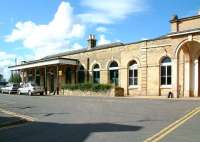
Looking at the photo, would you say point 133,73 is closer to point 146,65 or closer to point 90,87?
point 146,65

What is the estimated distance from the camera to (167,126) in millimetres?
13008

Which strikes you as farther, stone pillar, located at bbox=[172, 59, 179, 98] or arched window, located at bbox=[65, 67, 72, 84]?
arched window, located at bbox=[65, 67, 72, 84]

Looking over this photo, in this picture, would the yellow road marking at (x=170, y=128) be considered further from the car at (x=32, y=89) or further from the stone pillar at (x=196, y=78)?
the car at (x=32, y=89)

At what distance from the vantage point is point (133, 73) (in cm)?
4075

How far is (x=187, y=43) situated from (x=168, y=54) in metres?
3.49

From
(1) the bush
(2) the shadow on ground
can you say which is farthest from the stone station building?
(2) the shadow on ground

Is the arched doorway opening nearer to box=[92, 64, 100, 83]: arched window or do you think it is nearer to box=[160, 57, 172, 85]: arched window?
box=[160, 57, 172, 85]: arched window

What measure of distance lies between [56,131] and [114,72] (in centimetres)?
3142

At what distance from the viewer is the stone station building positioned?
1291 inches

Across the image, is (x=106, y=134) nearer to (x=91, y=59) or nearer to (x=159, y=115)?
(x=159, y=115)

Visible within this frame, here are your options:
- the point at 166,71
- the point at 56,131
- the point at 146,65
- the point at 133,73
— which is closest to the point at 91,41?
the point at 133,73

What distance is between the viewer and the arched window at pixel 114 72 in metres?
43.4

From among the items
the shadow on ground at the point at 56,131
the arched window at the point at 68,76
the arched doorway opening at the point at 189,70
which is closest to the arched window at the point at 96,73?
the arched window at the point at 68,76

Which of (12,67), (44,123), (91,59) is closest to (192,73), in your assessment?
(91,59)
